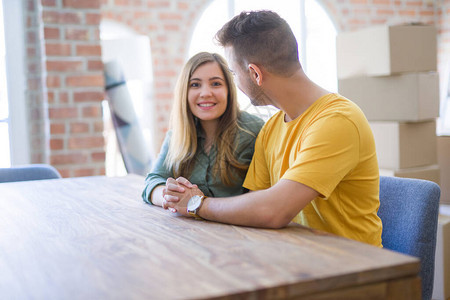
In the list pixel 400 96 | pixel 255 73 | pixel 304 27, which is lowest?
pixel 400 96

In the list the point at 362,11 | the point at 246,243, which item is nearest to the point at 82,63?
the point at 246,243

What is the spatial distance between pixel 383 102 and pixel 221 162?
1.13m

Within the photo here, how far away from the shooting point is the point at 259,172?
5.48 ft

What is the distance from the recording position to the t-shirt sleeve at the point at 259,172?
65.6 inches

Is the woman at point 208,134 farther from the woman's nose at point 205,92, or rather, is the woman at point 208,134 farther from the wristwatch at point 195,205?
the wristwatch at point 195,205

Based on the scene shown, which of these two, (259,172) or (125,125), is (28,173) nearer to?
(125,125)

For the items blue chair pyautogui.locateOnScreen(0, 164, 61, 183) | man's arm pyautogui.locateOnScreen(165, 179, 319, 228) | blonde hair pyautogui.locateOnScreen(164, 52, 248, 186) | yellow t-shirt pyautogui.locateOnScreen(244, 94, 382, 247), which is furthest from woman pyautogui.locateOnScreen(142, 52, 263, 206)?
blue chair pyautogui.locateOnScreen(0, 164, 61, 183)

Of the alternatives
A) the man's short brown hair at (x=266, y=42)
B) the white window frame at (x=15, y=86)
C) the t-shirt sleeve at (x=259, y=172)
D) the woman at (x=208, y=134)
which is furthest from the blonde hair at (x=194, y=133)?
the white window frame at (x=15, y=86)

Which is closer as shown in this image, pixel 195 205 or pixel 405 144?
pixel 195 205

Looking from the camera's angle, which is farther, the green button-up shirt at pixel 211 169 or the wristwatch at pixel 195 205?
the green button-up shirt at pixel 211 169

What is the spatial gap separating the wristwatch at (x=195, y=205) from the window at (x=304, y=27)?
13.5 feet

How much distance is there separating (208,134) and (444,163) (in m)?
1.50

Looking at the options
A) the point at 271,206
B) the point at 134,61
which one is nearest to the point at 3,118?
the point at 134,61

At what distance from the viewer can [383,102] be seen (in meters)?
2.57
